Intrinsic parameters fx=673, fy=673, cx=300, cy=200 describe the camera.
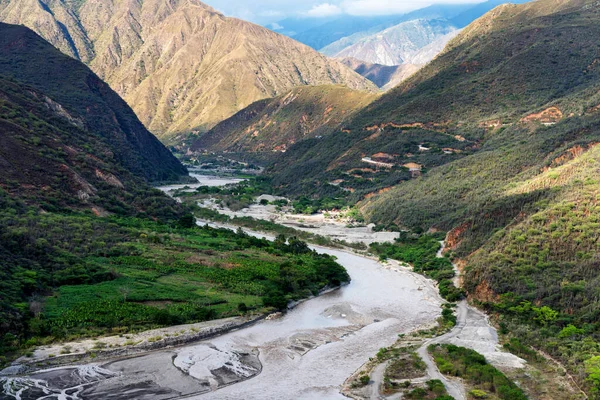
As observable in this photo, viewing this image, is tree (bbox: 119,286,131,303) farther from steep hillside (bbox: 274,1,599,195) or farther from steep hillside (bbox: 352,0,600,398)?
steep hillside (bbox: 274,1,599,195)

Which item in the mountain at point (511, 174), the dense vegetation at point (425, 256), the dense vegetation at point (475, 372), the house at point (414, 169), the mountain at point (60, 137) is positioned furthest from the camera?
the house at point (414, 169)

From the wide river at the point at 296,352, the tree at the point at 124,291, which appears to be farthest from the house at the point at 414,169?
the tree at the point at 124,291

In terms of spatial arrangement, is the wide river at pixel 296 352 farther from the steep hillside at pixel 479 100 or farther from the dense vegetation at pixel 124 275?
the steep hillside at pixel 479 100

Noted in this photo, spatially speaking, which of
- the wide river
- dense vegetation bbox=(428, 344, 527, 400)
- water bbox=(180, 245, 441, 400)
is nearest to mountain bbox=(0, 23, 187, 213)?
water bbox=(180, 245, 441, 400)

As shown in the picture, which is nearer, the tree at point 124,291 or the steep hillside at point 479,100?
the tree at point 124,291

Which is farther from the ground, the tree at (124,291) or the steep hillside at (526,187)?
the steep hillside at (526,187)

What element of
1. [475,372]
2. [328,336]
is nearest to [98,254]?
[328,336]

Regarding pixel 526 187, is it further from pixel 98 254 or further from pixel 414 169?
pixel 414 169
